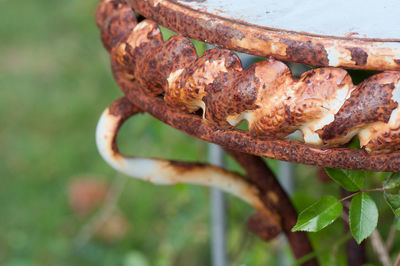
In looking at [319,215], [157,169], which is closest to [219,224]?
[157,169]

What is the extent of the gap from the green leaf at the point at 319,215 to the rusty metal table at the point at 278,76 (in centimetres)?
10

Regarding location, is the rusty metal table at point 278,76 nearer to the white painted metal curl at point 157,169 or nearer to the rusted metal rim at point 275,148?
the rusted metal rim at point 275,148

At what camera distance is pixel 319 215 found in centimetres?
68

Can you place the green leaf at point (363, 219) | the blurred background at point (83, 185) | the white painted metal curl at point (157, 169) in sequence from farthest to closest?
1. the blurred background at point (83, 185)
2. the white painted metal curl at point (157, 169)
3. the green leaf at point (363, 219)

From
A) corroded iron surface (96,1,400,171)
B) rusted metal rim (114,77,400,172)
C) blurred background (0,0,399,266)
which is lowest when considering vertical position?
blurred background (0,0,399,266)

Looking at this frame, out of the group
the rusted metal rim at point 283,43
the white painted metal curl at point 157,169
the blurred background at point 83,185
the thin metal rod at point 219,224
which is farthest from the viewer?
the blurred background at point 83,185

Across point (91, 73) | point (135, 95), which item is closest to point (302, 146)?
point (135, 95)

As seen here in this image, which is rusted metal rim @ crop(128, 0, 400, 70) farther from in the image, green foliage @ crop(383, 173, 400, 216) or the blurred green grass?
the blurred green grass

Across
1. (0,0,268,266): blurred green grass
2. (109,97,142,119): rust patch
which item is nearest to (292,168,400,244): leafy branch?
(109,97,142,119): rust patch

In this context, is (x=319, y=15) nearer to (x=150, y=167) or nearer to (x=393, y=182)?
(x=393, y=182)

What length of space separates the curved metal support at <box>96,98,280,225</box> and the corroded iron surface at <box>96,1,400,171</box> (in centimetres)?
12

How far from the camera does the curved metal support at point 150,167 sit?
2.63ft

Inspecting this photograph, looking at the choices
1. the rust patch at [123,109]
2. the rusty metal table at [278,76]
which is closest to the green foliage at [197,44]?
the rusty metal table at [278,76]

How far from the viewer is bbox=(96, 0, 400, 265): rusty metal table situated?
0.55 meters
